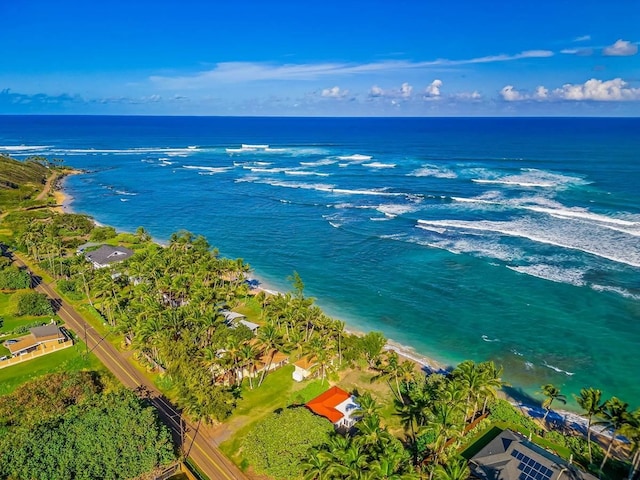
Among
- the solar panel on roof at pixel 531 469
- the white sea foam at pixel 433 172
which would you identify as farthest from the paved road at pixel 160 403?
the white sea foam at pixel 433 172

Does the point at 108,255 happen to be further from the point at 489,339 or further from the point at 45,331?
the point at 489,339

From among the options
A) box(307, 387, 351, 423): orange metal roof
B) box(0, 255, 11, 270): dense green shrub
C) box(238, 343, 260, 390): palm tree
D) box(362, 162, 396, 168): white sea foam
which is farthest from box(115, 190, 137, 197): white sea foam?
box(307, 387, 351, 423): orange metal roof

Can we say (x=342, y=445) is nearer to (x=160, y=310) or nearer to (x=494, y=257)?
(x=160, y=310)

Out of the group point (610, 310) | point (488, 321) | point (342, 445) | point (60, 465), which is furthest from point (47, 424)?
point (610, 310)

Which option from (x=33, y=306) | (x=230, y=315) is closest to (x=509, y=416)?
(x=230, y=315)

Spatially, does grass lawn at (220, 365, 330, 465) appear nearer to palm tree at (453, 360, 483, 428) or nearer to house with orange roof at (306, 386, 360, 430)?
house with orange roof at (306, 386, 360, 430)

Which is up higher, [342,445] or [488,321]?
[342,445]

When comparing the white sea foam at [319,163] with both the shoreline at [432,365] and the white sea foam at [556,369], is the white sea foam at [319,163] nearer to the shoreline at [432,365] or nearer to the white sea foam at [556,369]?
the shoreline at [432,365]
